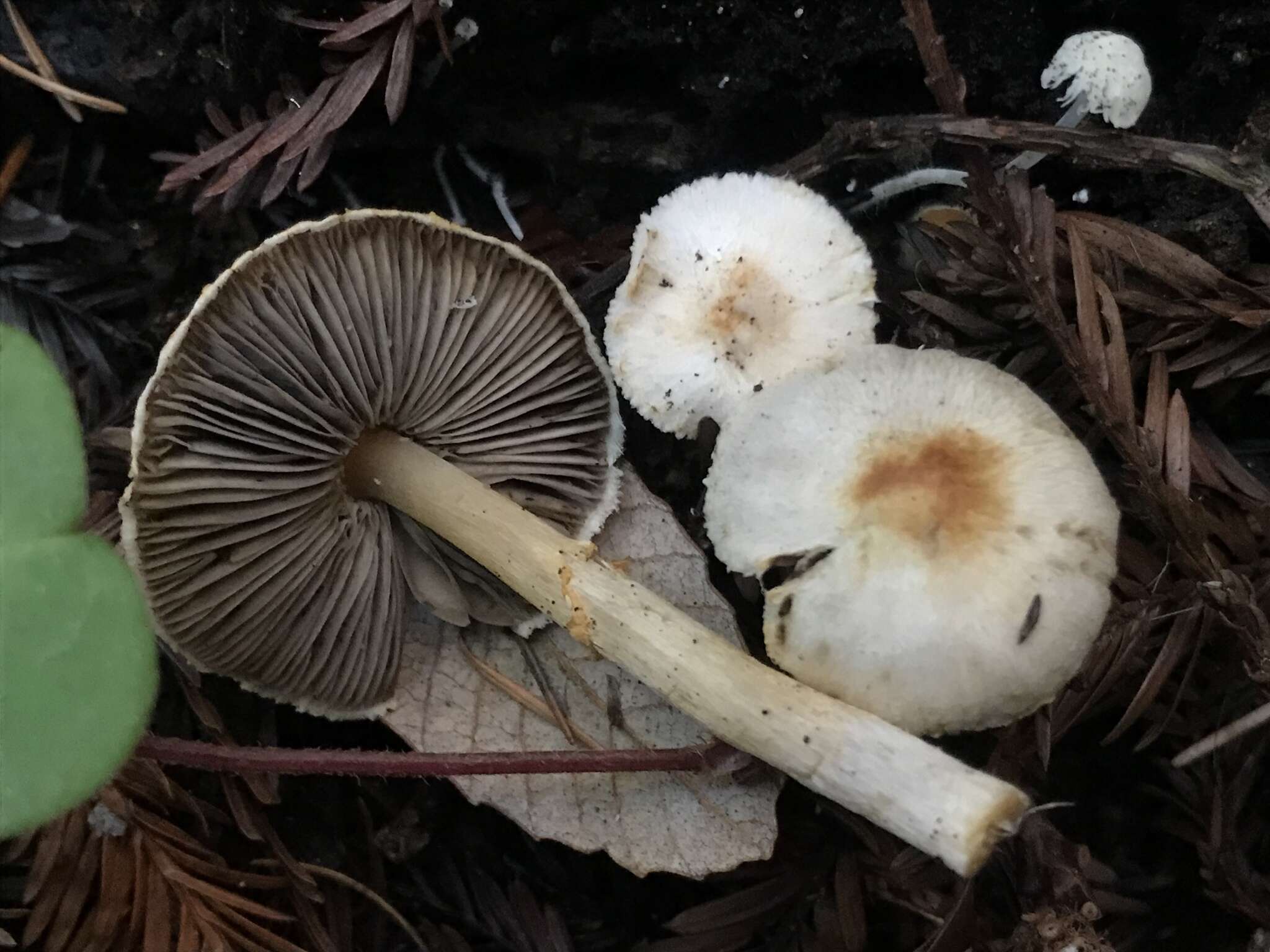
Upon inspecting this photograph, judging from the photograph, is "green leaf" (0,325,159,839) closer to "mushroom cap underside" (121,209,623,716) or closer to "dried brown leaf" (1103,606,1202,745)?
"mushroom cap underside" (121,209,623,716)

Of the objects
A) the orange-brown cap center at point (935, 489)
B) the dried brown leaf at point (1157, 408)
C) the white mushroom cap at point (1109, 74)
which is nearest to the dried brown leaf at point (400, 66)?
the orange-brown cap center at point (935, 489)

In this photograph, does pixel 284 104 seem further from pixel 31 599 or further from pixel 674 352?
pixel 31 599

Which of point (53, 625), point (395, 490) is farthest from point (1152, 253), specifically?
point (53, 625)

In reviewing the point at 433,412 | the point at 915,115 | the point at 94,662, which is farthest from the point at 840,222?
the point at 94,662

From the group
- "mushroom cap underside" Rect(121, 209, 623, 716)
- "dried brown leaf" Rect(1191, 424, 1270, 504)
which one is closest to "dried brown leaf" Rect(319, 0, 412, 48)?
"mushroom cap underside" Rect(121, 209, 623, 716)

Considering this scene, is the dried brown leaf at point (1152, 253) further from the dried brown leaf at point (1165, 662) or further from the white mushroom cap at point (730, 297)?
the dried brown leaf at point (1165, 662)

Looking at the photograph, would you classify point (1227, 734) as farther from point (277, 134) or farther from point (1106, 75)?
point (277, 134)
